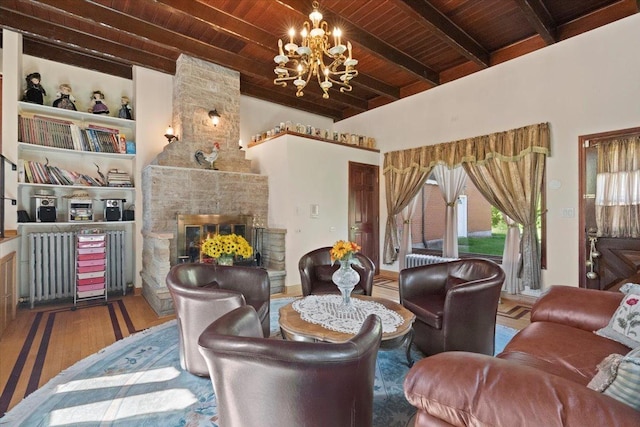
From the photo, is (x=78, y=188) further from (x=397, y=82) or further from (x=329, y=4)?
(x=397, y=82)

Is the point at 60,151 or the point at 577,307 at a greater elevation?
the point at 60,151

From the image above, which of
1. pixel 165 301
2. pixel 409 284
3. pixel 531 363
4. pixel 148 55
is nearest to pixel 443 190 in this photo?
pixel 409 284

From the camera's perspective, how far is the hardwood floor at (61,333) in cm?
220

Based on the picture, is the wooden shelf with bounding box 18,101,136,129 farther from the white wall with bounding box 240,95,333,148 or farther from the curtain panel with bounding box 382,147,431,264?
the curtain panel with bounding box 382,147,431,264

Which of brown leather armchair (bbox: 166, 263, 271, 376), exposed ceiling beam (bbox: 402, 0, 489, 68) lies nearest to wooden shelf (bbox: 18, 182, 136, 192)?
brown leather armchair (bbox: 166, 263, 271, 376)

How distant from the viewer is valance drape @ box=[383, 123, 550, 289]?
12.7ft

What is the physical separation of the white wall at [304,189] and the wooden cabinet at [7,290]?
10.1 feet

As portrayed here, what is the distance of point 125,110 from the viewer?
174 inches

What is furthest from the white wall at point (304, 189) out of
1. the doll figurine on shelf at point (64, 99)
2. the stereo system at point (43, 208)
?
the stereo system at point (43, 208)

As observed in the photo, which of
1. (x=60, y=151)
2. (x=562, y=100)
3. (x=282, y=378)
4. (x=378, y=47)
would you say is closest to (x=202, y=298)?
(x=282, y=378)

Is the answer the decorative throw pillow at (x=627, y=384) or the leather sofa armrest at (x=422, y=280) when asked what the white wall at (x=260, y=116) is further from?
the decorative throw pillow at (x=627, y=384)

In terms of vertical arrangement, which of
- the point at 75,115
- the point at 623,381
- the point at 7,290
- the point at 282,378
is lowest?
the point at 7,290

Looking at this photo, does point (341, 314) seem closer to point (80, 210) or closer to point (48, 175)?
point (80, 210)

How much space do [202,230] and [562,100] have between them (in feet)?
16.4
